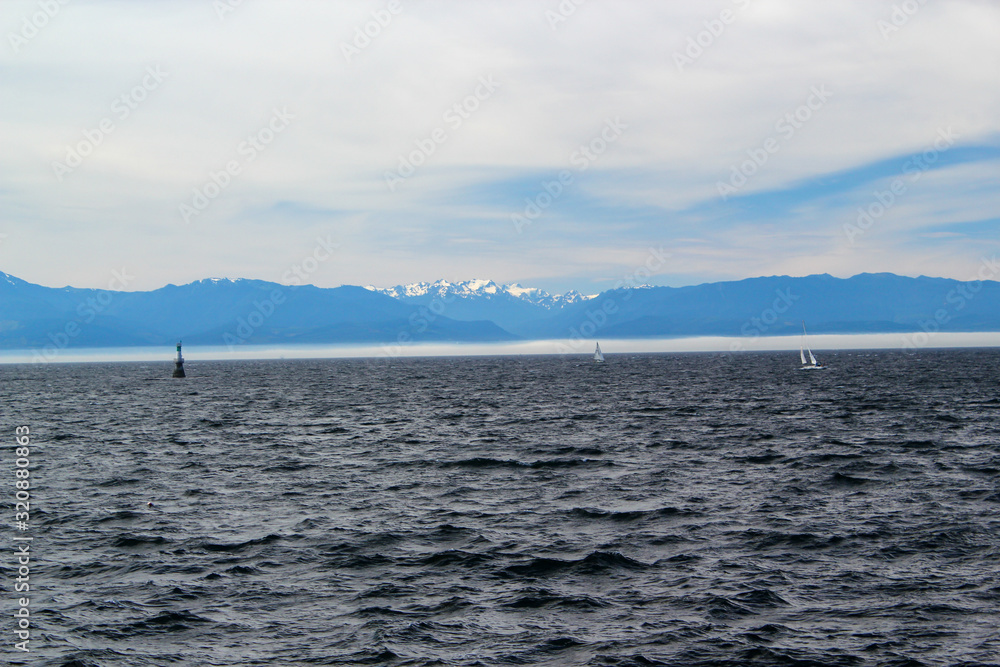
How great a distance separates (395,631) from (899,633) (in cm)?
1069

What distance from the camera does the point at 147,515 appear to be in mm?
28984

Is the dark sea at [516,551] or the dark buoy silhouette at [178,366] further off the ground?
the dark buoy silhouette at [178,366]

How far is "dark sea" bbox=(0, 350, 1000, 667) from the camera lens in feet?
54.5

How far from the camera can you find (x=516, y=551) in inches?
923

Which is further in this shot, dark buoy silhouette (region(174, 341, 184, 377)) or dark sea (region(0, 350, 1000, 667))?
dark buoy silhouette (region(174, 341, 184, 377))

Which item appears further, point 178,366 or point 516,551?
point 178,366

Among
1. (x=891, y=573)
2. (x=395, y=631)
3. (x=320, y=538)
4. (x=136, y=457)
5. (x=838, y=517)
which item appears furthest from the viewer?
(x=136, y=457)

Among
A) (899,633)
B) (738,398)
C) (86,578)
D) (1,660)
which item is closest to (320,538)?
(86,578)

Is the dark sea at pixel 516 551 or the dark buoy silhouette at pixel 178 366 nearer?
the dark sea at pixel 516 551

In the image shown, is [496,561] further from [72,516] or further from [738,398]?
[738,398]

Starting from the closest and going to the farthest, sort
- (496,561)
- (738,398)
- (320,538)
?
1. (496,561)
2. (320,538)
3. (738,398)

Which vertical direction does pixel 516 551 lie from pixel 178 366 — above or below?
below

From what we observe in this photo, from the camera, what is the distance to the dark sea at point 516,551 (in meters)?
16.6

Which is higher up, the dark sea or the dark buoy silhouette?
the dark buoy silhouette
